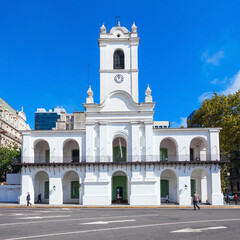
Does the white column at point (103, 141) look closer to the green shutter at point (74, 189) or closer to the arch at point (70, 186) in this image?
the arch at point (70, 186)

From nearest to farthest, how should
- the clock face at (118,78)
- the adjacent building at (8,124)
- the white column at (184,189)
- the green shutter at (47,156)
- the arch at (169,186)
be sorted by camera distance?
the white column at (184,189), the arch at (169,186), the clock face at (118,78), the green shutter at (47,156), the adjacent building at (8,124)

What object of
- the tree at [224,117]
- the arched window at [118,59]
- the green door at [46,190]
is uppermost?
the arched window at [118,59]

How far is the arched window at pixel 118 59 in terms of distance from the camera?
129 ft

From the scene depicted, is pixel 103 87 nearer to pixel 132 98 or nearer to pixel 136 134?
pixel 132 98

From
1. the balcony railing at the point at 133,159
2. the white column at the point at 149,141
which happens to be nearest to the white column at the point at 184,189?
the balcony railing at the point at 133,159

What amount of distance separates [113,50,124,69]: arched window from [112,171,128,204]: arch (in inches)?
492

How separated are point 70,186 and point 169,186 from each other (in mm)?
11410

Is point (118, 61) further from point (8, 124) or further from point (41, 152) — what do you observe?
point (8, 124)

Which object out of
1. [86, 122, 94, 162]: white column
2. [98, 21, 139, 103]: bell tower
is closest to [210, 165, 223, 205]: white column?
[98, 21, 139, 103]: bell tower

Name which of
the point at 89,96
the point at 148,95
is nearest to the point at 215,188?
the point at 148,95

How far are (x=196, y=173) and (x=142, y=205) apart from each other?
844cm

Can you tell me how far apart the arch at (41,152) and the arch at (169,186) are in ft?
44.9

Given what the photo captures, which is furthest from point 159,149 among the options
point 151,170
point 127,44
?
point 127,44

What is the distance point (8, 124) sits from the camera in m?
61.7
